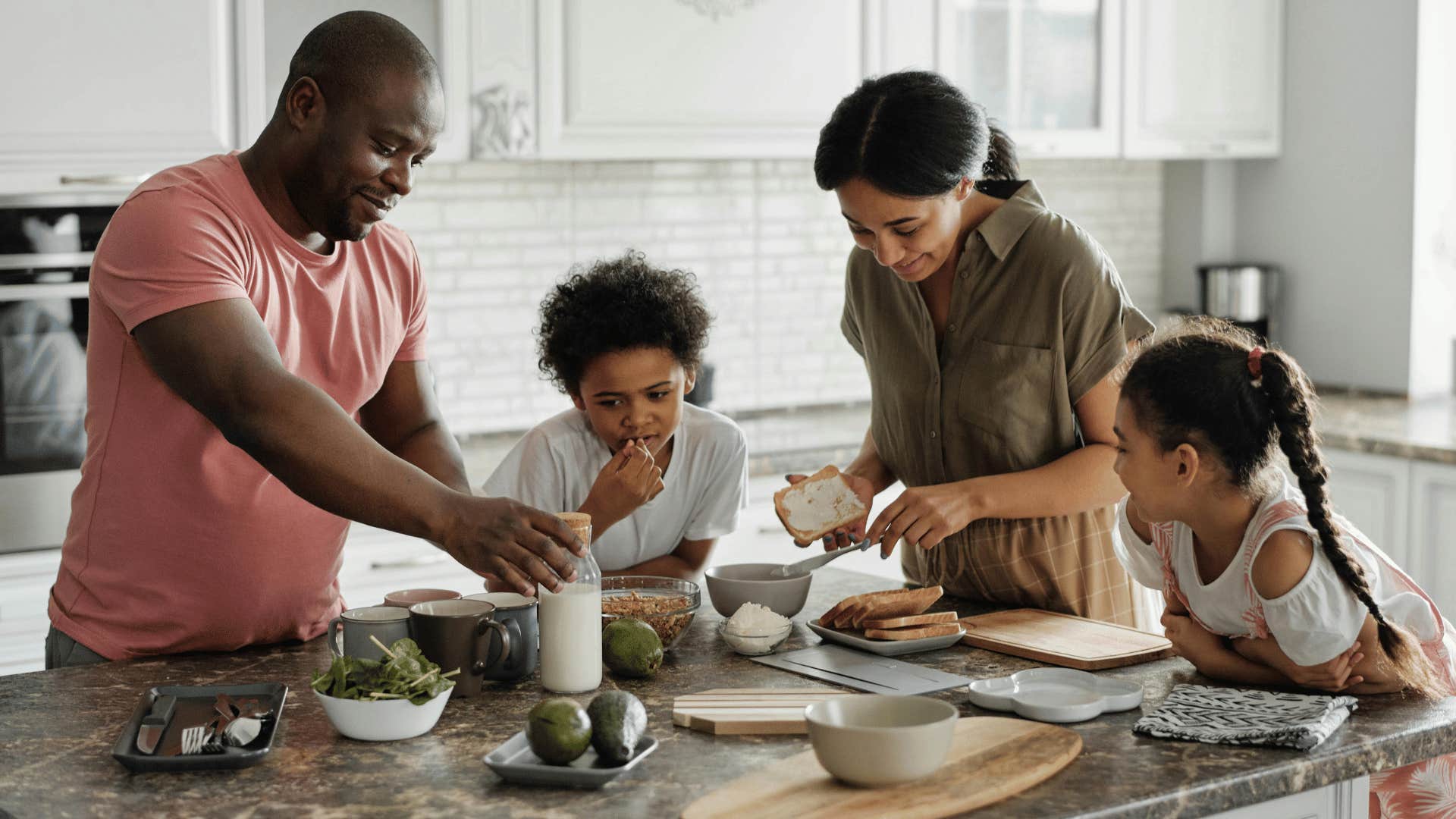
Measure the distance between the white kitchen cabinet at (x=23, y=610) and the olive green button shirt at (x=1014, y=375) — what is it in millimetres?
1846

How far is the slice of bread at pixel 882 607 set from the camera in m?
2.03

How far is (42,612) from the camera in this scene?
10.3 ft

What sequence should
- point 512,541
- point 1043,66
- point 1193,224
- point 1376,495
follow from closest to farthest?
point 512,541 → point 1376,495 → point 1043,66 → point 1193,224

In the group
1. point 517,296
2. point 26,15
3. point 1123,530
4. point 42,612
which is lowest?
point 42,612

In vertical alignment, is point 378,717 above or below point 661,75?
below

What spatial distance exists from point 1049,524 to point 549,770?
1.14 m

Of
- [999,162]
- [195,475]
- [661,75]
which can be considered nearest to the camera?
[195,475]

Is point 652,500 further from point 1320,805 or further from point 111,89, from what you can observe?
point 111,89

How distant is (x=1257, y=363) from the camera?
1.85 m

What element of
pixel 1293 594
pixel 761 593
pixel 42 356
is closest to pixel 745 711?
pixel 761 593

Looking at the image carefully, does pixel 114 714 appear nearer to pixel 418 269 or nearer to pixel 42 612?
pixel 418 269

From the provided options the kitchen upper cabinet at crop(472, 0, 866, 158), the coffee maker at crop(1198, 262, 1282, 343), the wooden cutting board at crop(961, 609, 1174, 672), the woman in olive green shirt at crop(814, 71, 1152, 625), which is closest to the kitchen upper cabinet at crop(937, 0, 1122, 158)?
the kitchen upper cabinet at crop(472, 0, 866, 158)

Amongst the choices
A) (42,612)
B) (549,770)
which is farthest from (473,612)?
(42,612)

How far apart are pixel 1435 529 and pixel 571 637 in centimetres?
282
